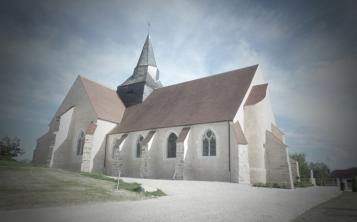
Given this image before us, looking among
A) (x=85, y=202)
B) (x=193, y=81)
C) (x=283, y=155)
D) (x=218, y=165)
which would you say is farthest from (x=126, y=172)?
(x=85, y=202)

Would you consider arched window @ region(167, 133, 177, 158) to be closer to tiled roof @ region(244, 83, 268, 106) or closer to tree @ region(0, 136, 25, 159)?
tiled roof @ region(244, 83, 268, 106)

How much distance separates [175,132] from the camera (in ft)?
68.3

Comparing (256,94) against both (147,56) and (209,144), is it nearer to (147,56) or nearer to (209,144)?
(209,144)

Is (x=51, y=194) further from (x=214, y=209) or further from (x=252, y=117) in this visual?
(x=252, y=117)

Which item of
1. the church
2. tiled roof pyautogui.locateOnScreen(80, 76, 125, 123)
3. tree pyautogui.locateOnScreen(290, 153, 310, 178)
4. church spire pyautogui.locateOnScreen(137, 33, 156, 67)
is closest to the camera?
the church

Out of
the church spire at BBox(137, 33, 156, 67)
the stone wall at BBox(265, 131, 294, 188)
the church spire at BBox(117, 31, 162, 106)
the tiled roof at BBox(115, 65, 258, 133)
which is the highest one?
the church spire at BBox(137, 33, 156, 67)

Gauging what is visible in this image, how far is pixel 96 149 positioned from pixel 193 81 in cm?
1200

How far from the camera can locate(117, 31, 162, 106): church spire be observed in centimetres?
2866

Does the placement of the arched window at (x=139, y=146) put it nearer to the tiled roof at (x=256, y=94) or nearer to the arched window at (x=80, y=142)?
the arched window at (x=80, y=142)

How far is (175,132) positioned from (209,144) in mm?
3307

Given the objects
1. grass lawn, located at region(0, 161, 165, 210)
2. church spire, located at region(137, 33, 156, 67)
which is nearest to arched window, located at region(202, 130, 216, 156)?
grass lawn, located at region(0, 161, 165, 210)

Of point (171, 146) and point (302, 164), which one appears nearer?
point (171, 146)

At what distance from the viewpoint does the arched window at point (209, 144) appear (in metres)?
18.8

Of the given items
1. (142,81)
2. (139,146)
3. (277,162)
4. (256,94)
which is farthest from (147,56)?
(277,162)
